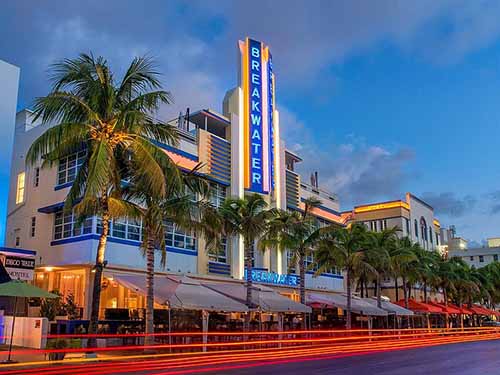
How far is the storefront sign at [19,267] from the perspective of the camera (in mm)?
24297

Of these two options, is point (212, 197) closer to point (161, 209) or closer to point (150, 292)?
point (161, 209)

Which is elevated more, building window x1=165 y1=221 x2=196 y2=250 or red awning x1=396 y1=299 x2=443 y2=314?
building window x1=165 y1=221 x2=196 y2=250

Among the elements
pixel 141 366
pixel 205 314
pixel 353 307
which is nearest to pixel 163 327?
pixel 205 314

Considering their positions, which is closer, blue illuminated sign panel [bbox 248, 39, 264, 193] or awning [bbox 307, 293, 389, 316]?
awning [bbox 307, 293, 389, 316]

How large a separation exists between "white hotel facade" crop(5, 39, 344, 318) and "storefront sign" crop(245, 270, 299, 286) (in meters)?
0.07

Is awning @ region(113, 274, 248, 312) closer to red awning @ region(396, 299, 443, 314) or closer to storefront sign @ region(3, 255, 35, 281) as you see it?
storefront sign @ region(3, 255, 35, 281)

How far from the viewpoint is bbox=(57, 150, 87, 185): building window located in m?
28.5

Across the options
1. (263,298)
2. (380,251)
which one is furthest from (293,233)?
(380,251)

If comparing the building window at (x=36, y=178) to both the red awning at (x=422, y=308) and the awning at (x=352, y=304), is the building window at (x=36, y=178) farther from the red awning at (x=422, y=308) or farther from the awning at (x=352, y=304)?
the red awning at (x=422, y=308)

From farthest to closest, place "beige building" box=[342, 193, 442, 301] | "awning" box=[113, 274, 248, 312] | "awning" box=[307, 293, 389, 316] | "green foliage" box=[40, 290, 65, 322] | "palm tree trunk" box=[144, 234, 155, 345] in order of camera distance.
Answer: "beige building" box=[342, 193, 442, 301] → "awning" box=[307, 293, 389, 316] → "green foliage" box=[40, 290, 65, 322] → "awning" box=[113, 274, 248, 312] → "palm tree trunk" box=[144, 234, 155, 345]

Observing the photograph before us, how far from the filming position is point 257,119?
38406mm

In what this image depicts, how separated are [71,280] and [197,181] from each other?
10.9 m

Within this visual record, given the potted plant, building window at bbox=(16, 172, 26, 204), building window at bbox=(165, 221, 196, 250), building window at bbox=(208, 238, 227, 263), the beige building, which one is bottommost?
the potted plant

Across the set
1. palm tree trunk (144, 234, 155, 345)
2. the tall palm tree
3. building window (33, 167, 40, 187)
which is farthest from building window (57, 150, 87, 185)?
palm tree trunk (144, 234, 155, 345)
